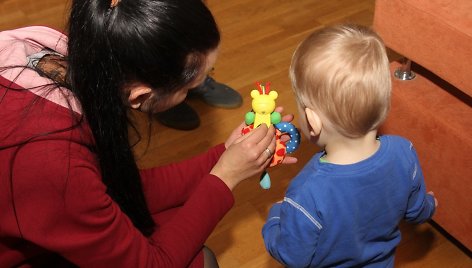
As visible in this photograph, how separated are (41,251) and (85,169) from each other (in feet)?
0.67

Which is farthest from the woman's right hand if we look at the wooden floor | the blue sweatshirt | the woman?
the wooden floor

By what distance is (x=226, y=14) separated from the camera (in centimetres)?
248

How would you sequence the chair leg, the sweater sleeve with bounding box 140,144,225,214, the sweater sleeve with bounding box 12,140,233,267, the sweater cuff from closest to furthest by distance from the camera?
the sweater sleeve with bounding box 12,140,233,267, the sweater cuff, the sweater sleeve with bounding box 140,144,225,214, the chair leg

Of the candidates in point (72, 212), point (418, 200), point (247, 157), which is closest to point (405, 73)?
point (418, 200)

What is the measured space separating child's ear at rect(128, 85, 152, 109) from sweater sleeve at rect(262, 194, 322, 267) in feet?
0.93

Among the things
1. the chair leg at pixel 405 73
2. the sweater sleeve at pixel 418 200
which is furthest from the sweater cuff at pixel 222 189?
the chair leg at pixel 405 73

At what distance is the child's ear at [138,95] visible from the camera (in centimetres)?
88

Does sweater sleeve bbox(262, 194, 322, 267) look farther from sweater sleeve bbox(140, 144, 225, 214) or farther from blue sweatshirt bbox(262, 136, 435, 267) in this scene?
sweater sleeve bbox(140, 144, 225, 214)

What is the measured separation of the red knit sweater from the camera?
2.60 ft

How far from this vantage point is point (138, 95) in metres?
0.89

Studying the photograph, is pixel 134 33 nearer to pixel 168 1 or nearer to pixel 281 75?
pixel 168 1

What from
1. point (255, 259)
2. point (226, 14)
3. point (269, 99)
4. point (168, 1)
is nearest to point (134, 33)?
point (168, 1)

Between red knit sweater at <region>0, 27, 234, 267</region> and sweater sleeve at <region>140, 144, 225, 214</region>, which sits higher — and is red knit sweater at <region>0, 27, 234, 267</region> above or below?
above

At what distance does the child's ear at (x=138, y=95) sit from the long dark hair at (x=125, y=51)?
1 centimetres
